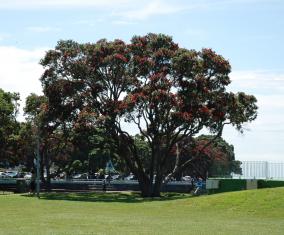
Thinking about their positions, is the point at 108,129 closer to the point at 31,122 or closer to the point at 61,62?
the point at 61,62

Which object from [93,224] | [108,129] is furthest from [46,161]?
[93,224]

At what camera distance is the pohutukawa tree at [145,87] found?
4219 centimetres

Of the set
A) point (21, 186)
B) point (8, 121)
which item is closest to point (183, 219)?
point (21, 186)

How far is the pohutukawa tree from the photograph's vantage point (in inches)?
1661

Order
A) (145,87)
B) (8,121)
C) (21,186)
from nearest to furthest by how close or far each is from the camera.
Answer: (145,87)
(21,186)
(8,121)

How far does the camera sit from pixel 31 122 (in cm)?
5478

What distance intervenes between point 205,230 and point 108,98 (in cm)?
2577

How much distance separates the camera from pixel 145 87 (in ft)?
138

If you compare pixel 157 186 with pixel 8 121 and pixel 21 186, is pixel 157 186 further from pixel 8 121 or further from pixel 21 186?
pixel 8 121

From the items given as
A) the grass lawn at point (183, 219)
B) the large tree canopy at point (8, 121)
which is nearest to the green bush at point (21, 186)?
the large tree canopy at point (8, 121)

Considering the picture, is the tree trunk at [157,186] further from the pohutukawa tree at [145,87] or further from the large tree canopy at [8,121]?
the large tree canopy at [8,121]

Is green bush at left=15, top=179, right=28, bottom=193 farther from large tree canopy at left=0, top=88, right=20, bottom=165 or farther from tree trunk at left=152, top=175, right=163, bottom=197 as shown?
tree trunk at left=152, top=175, right=163, bottom=197

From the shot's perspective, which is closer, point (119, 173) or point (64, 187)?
point (64, 187)

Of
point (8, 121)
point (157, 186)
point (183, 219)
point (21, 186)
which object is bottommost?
point (183, 219)
